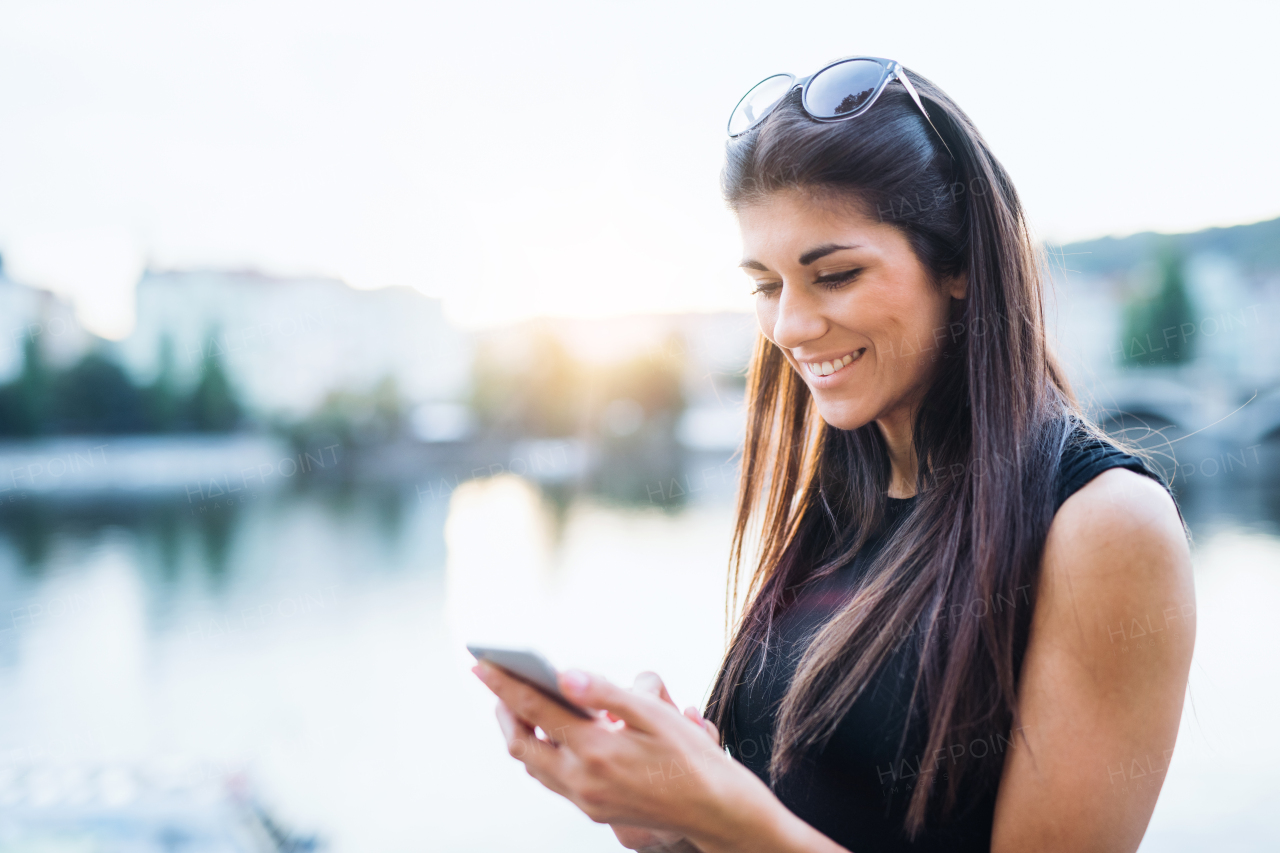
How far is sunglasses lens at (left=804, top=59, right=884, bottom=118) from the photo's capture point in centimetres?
113

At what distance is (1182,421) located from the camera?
24.2 m

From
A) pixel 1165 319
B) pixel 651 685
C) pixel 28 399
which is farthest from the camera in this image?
pixel 1165 319

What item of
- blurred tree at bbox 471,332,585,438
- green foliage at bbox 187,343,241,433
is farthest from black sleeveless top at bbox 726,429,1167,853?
green foliage at bbox 187,343,241,433

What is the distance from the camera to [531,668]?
820 mm

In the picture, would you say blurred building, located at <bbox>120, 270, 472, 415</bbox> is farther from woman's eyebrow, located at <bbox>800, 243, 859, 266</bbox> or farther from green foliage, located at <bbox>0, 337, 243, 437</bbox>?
woman's eyebrow, located at <bbox>800, 243, 859, 266</bbox>

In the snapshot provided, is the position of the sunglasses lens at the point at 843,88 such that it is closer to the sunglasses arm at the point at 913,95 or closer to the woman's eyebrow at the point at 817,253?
the sunglasses arm at the point at 913,95

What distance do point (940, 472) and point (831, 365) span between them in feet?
0.63

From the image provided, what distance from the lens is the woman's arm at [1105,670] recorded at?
0.81 metres

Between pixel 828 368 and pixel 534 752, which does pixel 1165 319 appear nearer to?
pixel 828 368

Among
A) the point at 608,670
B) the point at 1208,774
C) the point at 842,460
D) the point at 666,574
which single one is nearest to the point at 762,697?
the point at 842,460

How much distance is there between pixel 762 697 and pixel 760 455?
0.48 metres

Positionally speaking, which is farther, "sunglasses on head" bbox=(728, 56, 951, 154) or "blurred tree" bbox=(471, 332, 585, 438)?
"blurred tree" bbox=(471, 332, 585, 438)

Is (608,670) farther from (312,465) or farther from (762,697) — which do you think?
(312,465)

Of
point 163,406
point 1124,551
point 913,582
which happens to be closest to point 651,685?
point 913,582
